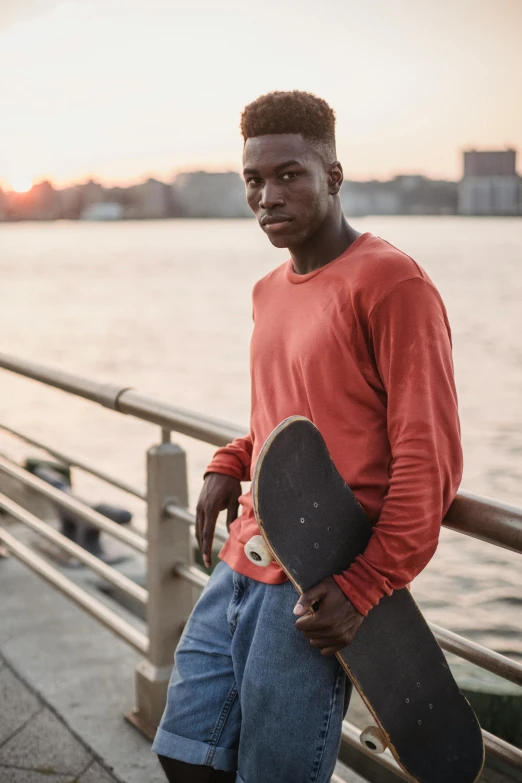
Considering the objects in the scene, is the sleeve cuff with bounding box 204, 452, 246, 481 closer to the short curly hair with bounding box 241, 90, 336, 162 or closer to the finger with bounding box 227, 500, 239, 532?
the finger with bounding box 227, 500, 239, 532

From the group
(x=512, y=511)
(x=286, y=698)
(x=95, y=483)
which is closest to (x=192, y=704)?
(x=286, y=698)

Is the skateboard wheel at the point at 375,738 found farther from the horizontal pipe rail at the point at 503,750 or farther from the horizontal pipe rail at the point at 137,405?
the horizontal pipe rail at the point at 137,405

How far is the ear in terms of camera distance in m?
1.68

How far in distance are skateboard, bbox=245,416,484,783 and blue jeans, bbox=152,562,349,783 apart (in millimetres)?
85

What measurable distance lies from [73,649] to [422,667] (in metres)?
2.18

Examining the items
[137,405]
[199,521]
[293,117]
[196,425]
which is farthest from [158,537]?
[293,117]

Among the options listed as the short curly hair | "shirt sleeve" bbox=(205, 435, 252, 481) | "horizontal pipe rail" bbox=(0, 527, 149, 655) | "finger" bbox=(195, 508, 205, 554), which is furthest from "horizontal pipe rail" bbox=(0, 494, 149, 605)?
the short curly hair

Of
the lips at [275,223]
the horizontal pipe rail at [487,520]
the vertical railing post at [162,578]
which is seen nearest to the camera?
the horizontal pipe rail at [487,520]

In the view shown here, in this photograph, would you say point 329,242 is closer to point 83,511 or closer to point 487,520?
point 487,520

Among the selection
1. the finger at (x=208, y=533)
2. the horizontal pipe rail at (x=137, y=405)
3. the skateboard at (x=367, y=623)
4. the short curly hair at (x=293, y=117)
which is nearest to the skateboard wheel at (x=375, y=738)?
the skateboard at (x=367, y=623)

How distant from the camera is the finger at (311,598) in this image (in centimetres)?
144

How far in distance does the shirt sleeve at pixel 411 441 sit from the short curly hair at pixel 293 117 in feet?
1.33

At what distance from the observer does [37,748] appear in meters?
2.71

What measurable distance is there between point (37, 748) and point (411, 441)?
75.7 inches
